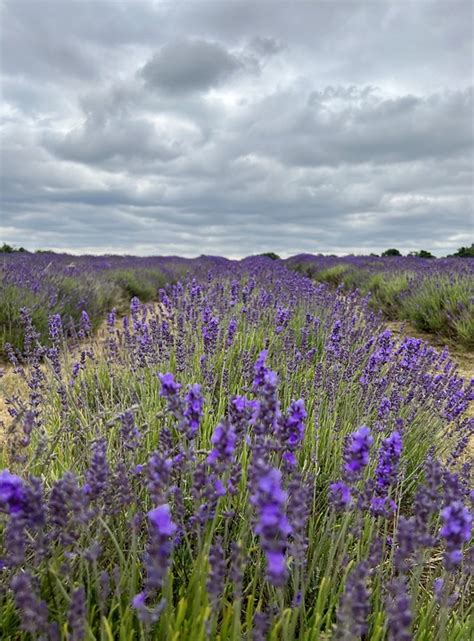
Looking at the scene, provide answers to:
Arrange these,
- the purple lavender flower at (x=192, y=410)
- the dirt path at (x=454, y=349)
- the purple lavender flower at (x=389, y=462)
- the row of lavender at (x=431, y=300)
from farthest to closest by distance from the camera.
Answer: the row of lavender at (x=431, y=300), the dirt path at (x=454, y=349), the purple lavender flower at (x=389, y=462), the purple lavender flower at (x=192, y=410)

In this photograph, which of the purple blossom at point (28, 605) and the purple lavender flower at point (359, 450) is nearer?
the purple blossom at point (28, 605)

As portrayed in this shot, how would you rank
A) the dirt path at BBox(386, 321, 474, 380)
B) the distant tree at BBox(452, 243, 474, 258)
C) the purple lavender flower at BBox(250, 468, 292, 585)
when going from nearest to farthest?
the purple lavender flower at BBox(250, 468, 292, 585)
the dirt path at BBox(386, 321, 474, 380)
the distant tree at BBox(452, 243, 474, 258)

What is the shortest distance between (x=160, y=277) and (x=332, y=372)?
9.79 meters

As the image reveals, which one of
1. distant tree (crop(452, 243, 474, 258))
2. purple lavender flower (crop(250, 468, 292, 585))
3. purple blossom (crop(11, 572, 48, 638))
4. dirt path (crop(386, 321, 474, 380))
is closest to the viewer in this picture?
purple lavender flower (crop(250, 468, 292, 585))

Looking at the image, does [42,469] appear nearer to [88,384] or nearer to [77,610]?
[77,610]

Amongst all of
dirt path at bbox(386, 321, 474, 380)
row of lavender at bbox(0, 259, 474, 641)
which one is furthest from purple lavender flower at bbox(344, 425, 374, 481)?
dirt path at bbox(386, 321, 474, 380)

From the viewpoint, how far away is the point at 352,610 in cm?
98

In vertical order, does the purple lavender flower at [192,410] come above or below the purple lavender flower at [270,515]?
above

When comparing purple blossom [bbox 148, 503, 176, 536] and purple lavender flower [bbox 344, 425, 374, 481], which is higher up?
purple lavender flower [bbox 344, 425, 374, 481]

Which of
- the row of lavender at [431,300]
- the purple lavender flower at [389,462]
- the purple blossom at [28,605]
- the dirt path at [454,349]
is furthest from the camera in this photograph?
the row of lavender at [431,300]

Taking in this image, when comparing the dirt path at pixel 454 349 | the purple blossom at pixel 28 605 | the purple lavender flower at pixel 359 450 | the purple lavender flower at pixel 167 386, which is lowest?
the dirt path at pixel 454 349

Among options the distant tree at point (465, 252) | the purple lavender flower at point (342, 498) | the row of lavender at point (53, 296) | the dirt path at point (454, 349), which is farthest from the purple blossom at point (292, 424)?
the distant tree at point (465, 252)

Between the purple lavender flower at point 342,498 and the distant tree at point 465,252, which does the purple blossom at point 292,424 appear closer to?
the purple lavender flower at point 342,498

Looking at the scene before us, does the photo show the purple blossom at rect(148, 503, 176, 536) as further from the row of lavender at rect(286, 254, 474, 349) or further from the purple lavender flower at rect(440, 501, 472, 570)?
the row of lavender at rect(286, 254, 474, 349)
